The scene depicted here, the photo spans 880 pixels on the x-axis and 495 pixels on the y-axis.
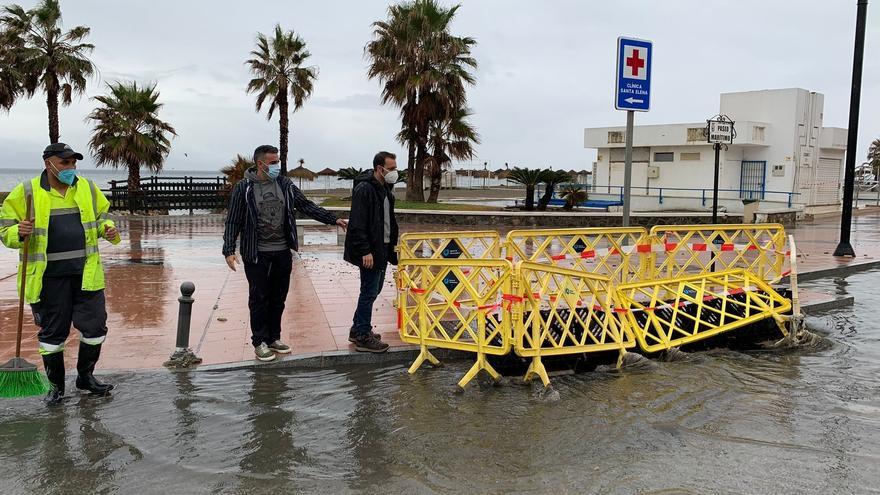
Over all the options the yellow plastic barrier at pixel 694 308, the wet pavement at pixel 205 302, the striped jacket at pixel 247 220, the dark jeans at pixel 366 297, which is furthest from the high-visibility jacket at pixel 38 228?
the yellow plastic barrier at pixel 694 308

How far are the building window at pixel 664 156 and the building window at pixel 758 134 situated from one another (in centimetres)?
359

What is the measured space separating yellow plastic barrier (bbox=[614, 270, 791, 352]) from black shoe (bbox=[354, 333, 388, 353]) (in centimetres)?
212

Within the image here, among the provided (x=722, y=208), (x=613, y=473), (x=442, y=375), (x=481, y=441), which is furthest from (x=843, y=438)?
(x=722, y=208)

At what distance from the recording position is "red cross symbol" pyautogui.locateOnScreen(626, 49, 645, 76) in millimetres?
8016

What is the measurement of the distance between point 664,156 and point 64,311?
100ft

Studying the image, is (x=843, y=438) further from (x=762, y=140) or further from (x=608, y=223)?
(x=762, y=140)

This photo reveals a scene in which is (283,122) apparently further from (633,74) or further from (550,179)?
(633,74)

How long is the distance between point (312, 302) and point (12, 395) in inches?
171

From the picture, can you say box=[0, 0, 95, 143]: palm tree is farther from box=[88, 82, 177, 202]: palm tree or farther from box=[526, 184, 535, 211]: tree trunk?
box=[526, 184, 535, 211]: tree trunk

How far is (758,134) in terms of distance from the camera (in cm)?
2991

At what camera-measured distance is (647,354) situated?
6867 mm

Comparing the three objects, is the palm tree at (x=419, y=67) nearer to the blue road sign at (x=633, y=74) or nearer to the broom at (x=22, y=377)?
the blue road sign at (x=633, y=74)

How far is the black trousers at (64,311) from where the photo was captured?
516 cm

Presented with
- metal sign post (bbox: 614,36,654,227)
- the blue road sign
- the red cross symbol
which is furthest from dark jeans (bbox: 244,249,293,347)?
the red cross symbol
